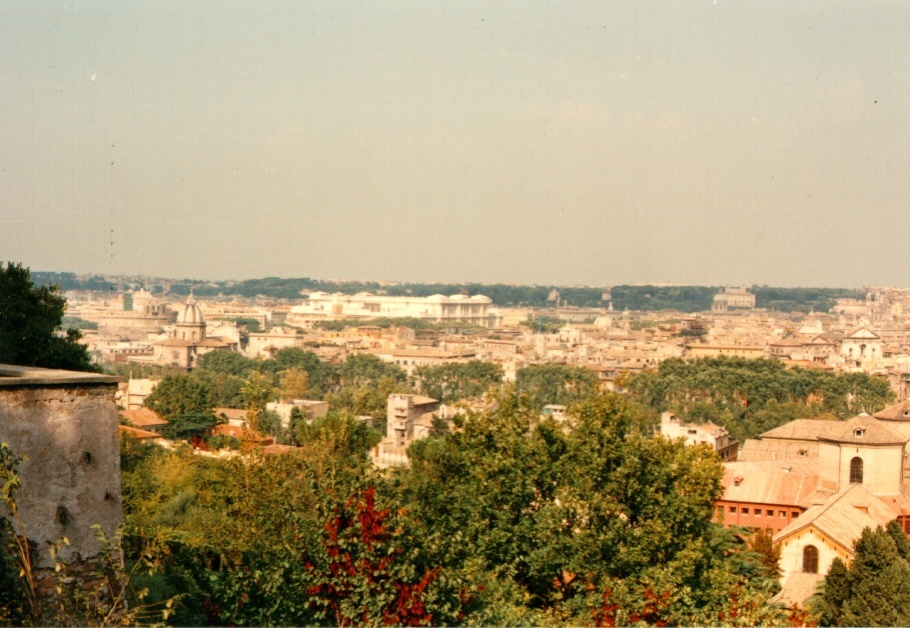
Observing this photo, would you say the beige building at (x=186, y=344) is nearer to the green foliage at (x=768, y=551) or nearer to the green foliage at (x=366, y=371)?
the green foliage at (x=366, y=371)

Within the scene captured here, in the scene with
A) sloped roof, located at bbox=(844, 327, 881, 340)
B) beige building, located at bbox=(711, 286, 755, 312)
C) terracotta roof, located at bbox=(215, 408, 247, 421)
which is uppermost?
beige building, located at bbox=(711, 286, 755, 312)

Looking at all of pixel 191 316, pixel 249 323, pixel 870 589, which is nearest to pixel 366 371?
pixel 191 316

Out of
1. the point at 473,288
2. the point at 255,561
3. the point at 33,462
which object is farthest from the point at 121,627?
the point at 473,288

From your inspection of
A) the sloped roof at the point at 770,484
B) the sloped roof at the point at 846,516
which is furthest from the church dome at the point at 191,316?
the sloped roof at the point at 846,516

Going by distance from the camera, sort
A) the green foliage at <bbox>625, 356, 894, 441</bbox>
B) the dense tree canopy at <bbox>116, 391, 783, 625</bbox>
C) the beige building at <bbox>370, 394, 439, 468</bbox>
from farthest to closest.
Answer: the green foliage at <bbox>625, 356, 894, 441</bbox> < the beige building at <bbox>370, 394, 439, 468</bbox> < the dense tree canopy at <bbox>116, 391, 783, 625</bbox>

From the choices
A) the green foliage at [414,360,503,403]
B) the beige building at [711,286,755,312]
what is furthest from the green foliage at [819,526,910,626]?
the beige building at [711,286,755,312]

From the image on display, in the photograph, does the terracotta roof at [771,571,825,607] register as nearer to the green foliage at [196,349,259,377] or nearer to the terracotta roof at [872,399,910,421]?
the terracotta roof at [872,399,910,421]

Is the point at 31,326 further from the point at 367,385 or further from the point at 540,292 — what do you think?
the point at 540,292
